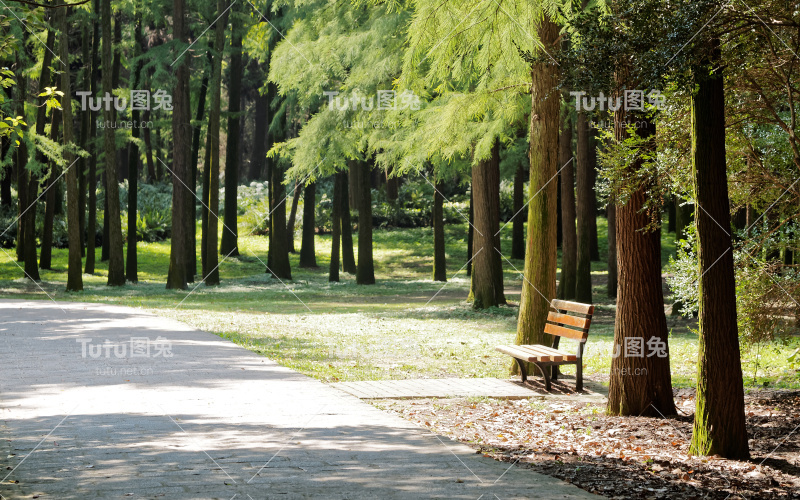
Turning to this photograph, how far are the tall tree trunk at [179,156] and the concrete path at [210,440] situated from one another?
14624 mm

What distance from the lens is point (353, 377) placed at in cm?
984

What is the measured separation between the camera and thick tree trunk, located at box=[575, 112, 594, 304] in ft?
63.5

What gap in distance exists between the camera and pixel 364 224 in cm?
2709

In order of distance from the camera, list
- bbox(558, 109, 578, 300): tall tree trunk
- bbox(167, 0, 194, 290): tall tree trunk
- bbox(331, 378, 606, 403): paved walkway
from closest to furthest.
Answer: bbox(331, 378, 606, 403): paved walkway → bbox(558, 109, 578, 300): tall tree trunk → bbox(167, 0, 194, 290): tall tree trunk

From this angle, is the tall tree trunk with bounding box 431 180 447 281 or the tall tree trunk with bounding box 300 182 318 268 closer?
the tall tree trunk with bounding box 431 180 447 281

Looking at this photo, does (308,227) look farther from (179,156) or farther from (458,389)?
(458,389)

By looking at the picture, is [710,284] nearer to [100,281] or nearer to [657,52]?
[657,52]

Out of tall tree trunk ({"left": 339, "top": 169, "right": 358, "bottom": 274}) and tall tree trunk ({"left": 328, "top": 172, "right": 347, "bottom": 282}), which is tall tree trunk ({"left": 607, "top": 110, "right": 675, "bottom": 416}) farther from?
tall tree trunk ({"left": 339, "top": 169, "right": 358, "bottom": 274})

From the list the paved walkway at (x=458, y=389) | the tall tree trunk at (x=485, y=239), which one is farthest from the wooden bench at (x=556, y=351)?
the tall tree trunk at (x=485, y=239)

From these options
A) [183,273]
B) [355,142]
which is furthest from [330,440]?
[183,273]

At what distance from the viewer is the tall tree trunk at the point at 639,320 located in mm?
7566

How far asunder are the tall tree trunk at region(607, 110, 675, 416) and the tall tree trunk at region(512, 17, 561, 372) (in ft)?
7.35

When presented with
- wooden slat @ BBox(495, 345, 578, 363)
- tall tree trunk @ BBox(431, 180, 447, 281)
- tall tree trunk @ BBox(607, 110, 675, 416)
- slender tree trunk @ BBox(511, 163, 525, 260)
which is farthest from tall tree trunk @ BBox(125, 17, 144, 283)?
tall tree trunk @ BBox(607, 110, 675, 416)

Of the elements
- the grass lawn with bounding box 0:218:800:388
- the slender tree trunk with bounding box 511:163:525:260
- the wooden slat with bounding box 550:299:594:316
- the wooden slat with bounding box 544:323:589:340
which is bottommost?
the grass lawn with bounding box 0:218:800:388
